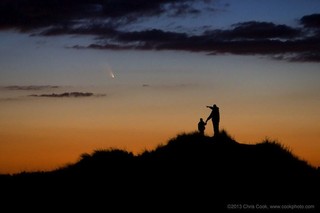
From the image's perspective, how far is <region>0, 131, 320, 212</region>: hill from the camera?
29078 mm

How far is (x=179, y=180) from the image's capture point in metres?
31.0

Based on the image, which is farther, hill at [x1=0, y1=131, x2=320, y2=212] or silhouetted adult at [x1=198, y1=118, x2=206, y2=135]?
silhouetted adult at [x1=198, y1=118, x2=206, y2=135]

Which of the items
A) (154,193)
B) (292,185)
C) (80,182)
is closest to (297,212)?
(292,185)

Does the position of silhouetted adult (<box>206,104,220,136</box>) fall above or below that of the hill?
above

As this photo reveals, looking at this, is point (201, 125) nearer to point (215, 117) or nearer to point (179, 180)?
point (215, 117)

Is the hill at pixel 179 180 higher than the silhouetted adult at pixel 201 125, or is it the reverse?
the silhouetted adult at pixel 201 125

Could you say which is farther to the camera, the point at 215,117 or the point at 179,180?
the point at 215,117

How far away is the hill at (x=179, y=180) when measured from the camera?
29.1m

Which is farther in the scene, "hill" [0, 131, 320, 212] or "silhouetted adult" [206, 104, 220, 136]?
"silhouetted adult" [206, 104, 220, 136]

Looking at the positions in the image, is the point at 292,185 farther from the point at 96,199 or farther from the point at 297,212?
the point at 96,199

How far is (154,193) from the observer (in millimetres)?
29922

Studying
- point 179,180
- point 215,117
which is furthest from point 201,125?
point 179,180

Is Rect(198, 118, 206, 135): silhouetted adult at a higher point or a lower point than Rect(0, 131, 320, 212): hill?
higher

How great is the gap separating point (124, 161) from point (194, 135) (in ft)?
15.1
